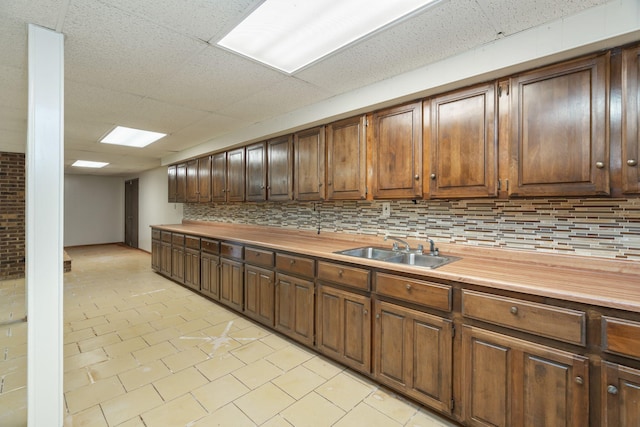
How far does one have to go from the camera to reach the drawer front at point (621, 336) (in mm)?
1305

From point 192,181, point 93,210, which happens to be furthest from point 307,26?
point 93,210

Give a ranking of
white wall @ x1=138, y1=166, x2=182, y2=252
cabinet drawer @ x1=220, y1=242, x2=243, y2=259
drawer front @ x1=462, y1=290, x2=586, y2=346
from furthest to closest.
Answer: white wall @ x1=138, y1=166, x2=182, y2=252, cabinet drawer @ x1=220, y1=242, x2=243, y2=259, drawer front @ x1=462, y1=290, x2=586, y2=346

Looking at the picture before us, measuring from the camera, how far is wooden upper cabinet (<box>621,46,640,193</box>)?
160 centimetres

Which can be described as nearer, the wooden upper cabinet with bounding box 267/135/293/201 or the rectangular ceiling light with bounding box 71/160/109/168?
the wooden upper cabinet with bounding box 267/135/293/201

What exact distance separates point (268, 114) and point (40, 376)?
116 inches

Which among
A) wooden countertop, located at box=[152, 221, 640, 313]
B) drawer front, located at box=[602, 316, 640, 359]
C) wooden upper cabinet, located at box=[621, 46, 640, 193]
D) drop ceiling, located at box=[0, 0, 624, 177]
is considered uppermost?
drop ceiling, located at box=[0, 0, 624, 177]

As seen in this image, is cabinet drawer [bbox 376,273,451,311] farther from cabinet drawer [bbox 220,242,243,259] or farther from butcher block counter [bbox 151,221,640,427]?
cabinet drawer [bbox 220,242,243,259]

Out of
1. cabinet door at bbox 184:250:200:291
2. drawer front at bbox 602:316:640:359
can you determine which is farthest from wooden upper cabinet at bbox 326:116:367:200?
cabinet door at bbox 184:250:200:291

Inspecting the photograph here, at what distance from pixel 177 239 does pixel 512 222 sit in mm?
4635

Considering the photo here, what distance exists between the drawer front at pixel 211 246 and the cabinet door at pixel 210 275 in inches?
2.5

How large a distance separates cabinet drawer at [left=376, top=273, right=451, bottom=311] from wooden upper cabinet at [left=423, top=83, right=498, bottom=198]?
0.73 meters

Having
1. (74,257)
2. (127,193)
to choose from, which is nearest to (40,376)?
(74,257)

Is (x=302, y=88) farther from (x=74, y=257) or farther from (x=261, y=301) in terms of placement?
(x=74, y=257)

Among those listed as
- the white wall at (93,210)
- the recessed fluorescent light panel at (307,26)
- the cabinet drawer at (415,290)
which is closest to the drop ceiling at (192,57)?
the recessed fluorescent light panel at (307,26)
